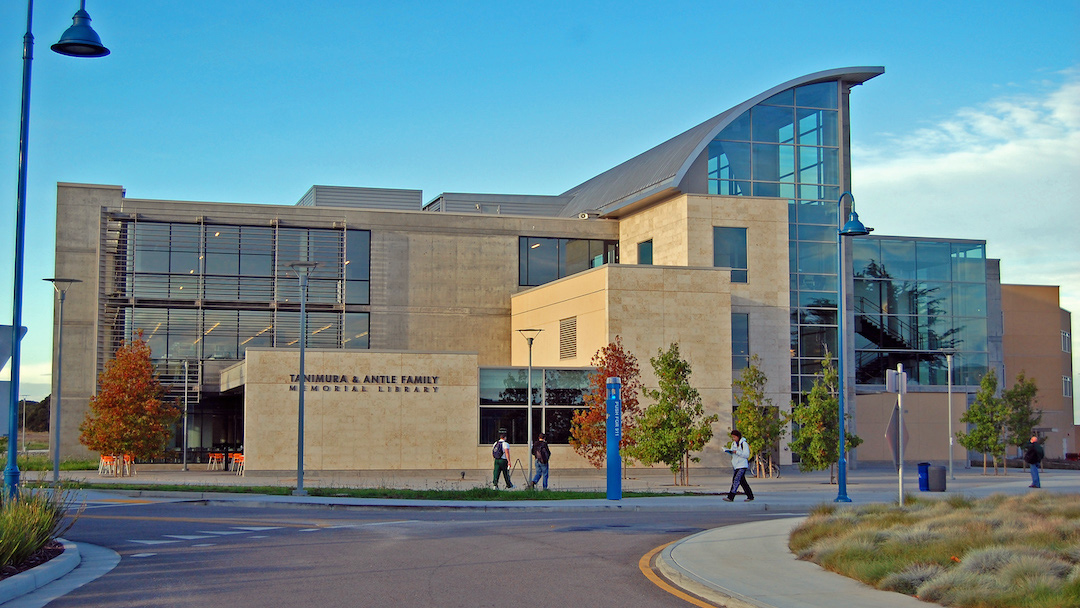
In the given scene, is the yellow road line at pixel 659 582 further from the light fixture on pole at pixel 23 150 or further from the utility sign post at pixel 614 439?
the utility sign post at pixel 614 439

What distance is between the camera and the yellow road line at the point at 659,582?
437 inches

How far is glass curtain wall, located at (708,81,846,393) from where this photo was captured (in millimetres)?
49750

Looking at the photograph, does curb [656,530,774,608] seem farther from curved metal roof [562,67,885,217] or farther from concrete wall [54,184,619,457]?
concrete wall [54,184,619,457]

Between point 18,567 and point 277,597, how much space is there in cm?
367

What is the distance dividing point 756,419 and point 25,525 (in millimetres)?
31520

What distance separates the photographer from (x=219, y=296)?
50.9 meters

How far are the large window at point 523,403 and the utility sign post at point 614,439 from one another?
52.6ft

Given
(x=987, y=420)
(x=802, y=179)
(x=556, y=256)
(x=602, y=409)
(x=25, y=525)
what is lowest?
(x=25, y=525)

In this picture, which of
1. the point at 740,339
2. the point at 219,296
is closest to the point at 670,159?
the point at 740,339

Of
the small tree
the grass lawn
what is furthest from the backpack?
the small tree

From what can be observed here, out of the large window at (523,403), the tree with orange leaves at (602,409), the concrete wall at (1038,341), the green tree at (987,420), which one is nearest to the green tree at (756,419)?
the tree with orange leaves at (602,409)

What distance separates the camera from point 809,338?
50281 mm

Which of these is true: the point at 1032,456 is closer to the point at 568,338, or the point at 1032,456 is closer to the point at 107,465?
the point at 568,338

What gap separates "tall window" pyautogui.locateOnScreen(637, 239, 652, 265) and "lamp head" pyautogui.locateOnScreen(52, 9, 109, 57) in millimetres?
Answer: 36046
